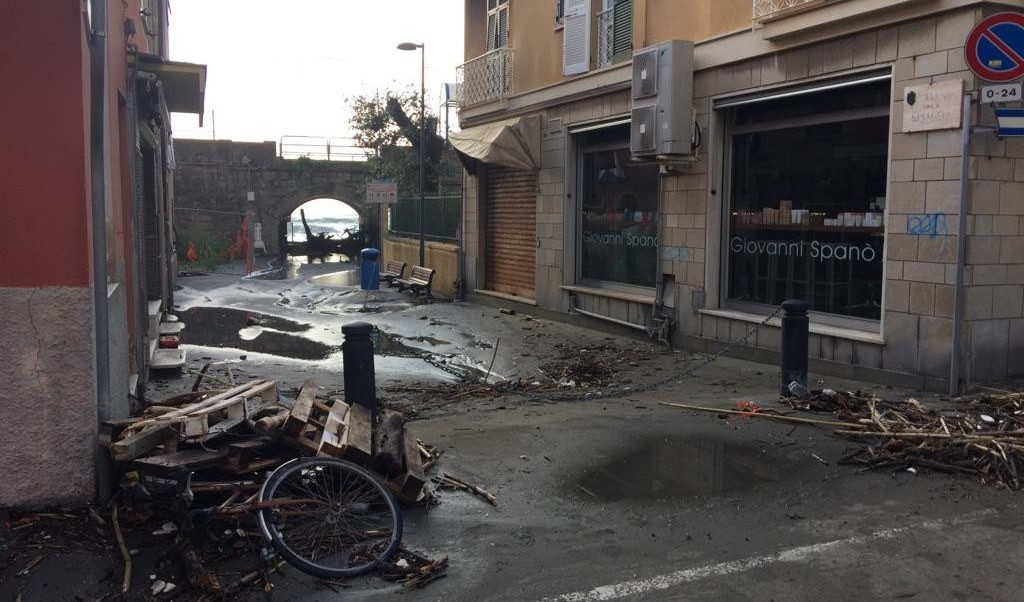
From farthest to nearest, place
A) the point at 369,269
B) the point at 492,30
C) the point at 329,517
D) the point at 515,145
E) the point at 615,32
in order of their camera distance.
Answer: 1. the point at 369,269
2. the point at 492,30
3. the point at 515,145
4. the point at 615,32
5. the point at 329,517

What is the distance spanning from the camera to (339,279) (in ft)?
84.3

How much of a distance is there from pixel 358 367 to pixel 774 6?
6350 millimetres

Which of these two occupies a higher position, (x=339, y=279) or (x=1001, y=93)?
(x=1001, y=93)

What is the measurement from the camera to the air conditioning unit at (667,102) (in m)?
11.2

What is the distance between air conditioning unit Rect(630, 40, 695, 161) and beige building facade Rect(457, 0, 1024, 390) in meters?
0.21

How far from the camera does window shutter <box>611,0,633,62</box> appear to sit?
13.1 m

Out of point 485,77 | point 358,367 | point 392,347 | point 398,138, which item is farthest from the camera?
point 398,138

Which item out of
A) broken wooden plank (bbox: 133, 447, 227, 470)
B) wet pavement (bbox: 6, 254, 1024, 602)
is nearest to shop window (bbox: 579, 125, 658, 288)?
wet pavement (bbox: 6, 254, 1024, 602)

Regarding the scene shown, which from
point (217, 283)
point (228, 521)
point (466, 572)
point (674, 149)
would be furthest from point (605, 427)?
point (217, 283)

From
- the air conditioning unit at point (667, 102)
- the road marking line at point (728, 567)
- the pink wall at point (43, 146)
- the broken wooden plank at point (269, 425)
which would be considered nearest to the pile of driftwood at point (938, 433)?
the road marking line at point (728, 567)

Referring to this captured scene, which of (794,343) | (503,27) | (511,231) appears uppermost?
(503,27)

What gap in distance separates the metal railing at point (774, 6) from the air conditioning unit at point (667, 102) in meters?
1.29

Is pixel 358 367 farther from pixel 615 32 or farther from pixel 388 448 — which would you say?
pixel 615 32

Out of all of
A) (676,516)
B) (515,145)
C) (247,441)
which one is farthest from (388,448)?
(515,145)
